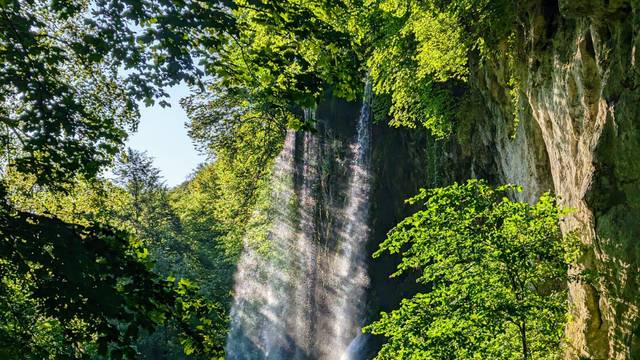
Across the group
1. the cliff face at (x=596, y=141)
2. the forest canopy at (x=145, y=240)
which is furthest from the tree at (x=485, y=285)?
the cliff face at (x=596, y=141)

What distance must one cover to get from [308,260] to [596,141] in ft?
64.5

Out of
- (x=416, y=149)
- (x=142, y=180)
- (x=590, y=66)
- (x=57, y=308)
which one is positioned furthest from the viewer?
(x=142, y=180)

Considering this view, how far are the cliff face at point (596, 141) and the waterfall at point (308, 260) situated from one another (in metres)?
11.8

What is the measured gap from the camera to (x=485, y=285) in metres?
5.84

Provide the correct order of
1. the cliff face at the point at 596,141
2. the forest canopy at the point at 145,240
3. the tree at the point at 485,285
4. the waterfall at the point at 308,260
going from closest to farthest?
1. the forest canopy at the point at 145,240
2. the cliff face at the point at 596,141
3. the tree at the point at 485,285
4. the waterfall at the point at 308,260

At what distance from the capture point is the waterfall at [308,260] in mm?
20266

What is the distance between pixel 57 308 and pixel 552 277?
5.37 metres

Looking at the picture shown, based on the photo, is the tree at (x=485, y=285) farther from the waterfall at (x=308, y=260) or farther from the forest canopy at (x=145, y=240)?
the waterfall at (x=308, y=260)

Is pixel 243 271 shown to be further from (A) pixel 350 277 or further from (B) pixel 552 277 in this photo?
(B) pixel 552 277

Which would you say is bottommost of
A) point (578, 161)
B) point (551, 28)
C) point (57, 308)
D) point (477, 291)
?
point (57, 308)

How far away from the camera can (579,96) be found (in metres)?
6.52

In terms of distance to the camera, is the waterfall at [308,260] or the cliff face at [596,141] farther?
the waterfall at [308,260]

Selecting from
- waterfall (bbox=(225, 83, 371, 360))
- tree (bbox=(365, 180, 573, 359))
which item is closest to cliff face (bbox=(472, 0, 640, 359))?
tree (bbox=(365, 180, 573, 359))

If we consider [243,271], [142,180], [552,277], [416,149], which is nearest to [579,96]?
[552,277]
